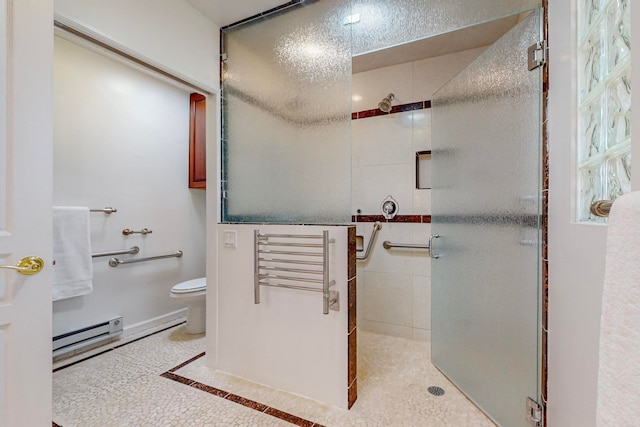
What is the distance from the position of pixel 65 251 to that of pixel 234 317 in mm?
1403

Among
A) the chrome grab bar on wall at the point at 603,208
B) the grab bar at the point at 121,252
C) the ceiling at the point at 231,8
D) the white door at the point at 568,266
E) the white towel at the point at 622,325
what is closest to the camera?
the white towel at the point at 622,325

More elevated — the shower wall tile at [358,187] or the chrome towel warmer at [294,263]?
the shower wall tile at [358,187]

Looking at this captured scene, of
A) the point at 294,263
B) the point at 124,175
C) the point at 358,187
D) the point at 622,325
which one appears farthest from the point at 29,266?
the point at 358,187

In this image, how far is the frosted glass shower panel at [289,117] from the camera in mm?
1758

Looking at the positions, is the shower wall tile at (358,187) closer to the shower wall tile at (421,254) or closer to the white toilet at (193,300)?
the shower wall tile at (421,254)

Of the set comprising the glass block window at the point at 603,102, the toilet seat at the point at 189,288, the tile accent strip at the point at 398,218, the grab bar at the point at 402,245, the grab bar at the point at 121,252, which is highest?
the glass block window at the point at 603,102

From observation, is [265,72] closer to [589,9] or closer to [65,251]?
Result: [589,9]

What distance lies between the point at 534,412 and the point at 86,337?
2.99 m

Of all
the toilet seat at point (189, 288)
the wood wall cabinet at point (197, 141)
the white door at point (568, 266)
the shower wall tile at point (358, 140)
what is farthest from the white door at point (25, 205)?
the shower wall tile at point (358, 140)

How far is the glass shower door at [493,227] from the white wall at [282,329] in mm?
763

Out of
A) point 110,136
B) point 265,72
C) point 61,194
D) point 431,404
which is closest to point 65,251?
point 61,194

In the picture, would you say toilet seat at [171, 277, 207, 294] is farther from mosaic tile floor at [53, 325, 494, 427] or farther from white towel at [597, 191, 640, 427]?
white towel at [597, 191, 640, 427]

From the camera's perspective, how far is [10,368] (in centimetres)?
103

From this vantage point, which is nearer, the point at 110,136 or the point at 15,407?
the point at 15,407
